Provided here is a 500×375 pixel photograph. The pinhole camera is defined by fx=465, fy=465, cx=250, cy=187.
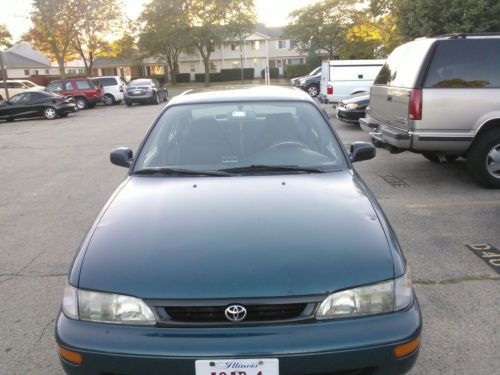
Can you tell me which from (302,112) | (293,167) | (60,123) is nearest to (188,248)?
(293,167)

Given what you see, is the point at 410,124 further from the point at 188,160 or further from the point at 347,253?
the point at 347,253

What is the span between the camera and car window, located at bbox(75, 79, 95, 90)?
25.2 m

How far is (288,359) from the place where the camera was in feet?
6.30

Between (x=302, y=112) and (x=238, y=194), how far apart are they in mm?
1206

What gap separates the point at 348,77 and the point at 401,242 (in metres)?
12.2

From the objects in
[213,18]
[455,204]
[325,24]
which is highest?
[213,18]

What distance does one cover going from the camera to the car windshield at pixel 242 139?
130 inches

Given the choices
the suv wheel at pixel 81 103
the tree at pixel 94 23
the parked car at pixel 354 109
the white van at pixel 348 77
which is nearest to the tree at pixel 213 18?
the tree at pixel 94 23

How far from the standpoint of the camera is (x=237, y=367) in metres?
1.92

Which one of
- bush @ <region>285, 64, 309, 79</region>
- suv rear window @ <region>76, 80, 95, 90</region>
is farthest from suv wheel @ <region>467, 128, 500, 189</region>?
bush @ <region>285, 64, 309, 79</region>

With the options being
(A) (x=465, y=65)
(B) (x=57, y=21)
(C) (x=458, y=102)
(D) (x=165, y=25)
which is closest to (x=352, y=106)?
(A) (x=465, y=65)

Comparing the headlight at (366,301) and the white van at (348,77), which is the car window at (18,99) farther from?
the headlight at (366,301)

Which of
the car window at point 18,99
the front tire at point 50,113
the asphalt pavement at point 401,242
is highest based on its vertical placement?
the car window at point 18,99

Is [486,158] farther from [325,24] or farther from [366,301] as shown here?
[325,24]
